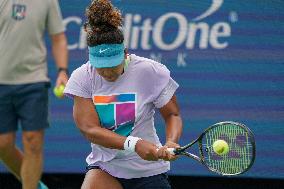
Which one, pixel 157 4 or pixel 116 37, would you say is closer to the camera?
pixel 116 37

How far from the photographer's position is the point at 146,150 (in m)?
5.38

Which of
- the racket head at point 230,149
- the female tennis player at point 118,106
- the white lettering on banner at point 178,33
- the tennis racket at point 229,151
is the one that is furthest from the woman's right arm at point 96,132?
the white lettering on banner at point 178,33

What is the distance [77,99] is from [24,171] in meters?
1.61

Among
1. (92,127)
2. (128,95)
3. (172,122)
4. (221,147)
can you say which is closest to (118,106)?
(128,95)

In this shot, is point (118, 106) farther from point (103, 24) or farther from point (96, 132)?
point (103, 24)

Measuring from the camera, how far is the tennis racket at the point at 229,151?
5289mm

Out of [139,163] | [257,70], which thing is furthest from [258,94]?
[139,163]

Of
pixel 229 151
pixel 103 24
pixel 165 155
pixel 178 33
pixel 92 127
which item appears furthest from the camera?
pixel 178 33

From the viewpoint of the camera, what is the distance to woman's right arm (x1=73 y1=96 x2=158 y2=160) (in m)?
5.39

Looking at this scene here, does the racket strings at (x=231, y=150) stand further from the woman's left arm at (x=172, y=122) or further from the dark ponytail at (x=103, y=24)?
the dark ponytail at (x=103, y=24)

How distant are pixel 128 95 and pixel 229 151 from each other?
0.66 m

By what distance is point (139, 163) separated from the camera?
574 cm

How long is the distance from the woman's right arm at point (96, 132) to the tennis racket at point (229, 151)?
0.16 m

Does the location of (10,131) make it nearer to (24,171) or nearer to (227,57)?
(24,171)
